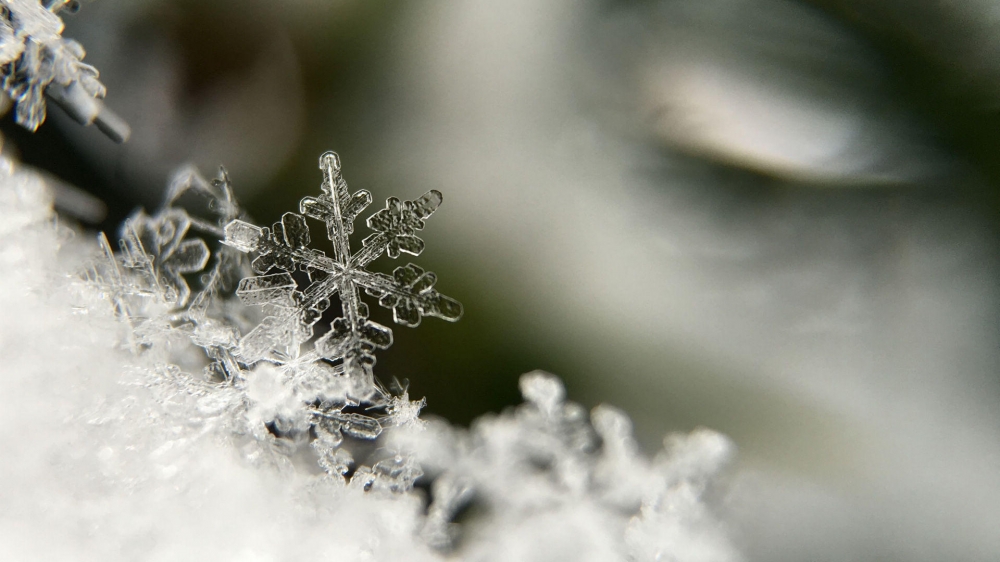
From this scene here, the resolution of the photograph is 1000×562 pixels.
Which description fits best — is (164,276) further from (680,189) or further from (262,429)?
(680,189)

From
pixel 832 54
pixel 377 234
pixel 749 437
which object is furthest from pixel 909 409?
pixel 377 234

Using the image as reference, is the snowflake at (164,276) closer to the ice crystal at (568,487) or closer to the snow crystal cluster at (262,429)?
A: the snow crystal cluster at (262,429)

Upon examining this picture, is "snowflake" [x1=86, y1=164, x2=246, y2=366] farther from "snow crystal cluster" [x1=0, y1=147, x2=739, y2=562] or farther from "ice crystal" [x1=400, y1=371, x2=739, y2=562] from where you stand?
"ice crystal" [x1=400, y1=371, x2=739, y2=562]

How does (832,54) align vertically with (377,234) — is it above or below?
above

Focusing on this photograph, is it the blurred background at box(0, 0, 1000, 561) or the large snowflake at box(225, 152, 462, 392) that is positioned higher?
the blurred background at box(0, 0, 1000, 561)

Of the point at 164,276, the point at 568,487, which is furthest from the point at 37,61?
the point at 568,487

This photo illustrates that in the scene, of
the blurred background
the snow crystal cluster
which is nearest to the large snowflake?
the snow crystal cluster

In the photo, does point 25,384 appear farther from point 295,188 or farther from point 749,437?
point 749,437
